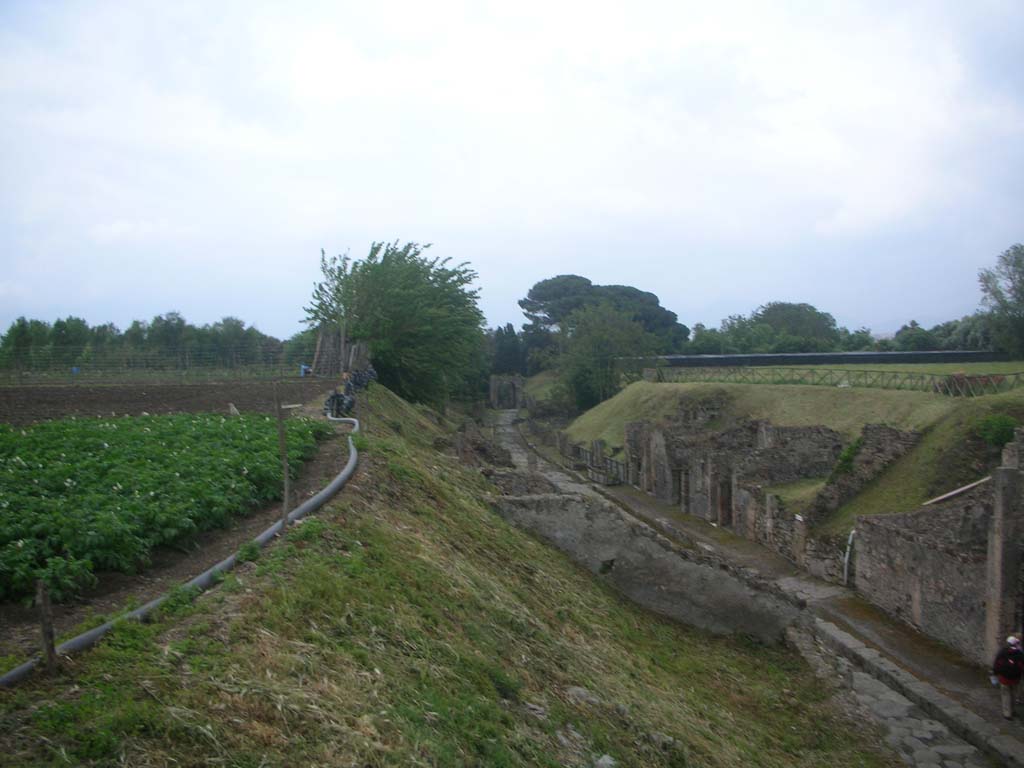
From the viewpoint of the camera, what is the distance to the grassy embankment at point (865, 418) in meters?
19.1

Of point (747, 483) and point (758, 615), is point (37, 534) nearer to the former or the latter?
point (758, 615)

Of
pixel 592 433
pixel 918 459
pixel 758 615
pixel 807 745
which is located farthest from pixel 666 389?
pixel 807 745

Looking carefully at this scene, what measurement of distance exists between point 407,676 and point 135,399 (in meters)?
18.1

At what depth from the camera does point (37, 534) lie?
5992 mm

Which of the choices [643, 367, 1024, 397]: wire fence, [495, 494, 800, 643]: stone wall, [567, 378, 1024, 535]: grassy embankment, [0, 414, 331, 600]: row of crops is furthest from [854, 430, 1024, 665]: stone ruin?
[643, 367, 1024, 397]: wire fence

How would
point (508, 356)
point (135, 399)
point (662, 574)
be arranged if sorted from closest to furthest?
point (662, 574) < point (135, 399) < point (508, 356)

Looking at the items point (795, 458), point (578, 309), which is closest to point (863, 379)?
point (795, 458)

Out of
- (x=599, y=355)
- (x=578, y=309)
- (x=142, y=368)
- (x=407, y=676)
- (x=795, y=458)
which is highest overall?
(x=578, y=309)

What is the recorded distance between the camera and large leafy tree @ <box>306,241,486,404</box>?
30.4 meters

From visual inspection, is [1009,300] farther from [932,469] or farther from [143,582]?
[143,582]

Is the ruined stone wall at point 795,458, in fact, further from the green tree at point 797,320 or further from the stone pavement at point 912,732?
the green tree at point 797,320

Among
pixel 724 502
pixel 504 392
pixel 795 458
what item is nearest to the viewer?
pixel 795 458

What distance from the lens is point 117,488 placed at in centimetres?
744

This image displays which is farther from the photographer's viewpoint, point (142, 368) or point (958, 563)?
point (142, 368)
